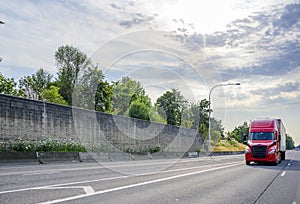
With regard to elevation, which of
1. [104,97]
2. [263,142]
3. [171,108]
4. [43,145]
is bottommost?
[263,142]

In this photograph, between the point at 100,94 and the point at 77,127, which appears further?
the point at 100,94

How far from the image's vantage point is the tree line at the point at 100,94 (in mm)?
60688

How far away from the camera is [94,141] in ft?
111

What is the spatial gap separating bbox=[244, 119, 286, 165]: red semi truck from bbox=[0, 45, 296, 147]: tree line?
26.8 m

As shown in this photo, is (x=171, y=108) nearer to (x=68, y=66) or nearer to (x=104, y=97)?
(x=104, y=97)

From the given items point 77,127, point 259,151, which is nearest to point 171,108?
point 77,127

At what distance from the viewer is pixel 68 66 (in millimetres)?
84938

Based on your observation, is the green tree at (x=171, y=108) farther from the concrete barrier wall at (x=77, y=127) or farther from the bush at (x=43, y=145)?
the bush at (x=43, y=145)

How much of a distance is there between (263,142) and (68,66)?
65.4 metres

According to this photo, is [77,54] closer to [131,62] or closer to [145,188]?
[131,62]

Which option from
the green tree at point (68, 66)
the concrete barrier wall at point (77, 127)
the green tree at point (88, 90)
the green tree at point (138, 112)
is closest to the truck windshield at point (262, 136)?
the concrete barrier wall at point (77, 127)

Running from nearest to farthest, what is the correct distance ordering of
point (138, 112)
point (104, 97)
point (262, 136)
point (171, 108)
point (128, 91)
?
point (262, 136), point (138, 112), point (128, 91), point (171, 108), point (104, 97)

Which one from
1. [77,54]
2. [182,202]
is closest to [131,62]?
[182,202]

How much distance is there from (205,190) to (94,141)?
24022 mm
